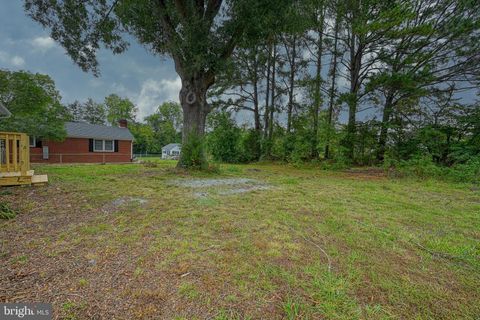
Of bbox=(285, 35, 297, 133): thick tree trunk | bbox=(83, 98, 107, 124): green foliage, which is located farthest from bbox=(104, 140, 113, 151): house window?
bbox=(83, 98, 107, 124): green foliage

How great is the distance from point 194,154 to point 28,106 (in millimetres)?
13824

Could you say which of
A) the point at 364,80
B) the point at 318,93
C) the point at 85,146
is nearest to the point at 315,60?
the point at 318,93

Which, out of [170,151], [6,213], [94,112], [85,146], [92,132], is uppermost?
[94,112]

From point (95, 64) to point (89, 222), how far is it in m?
8.12

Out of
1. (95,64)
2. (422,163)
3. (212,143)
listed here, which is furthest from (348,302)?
(212,143)

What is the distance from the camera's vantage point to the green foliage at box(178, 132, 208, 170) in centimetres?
753

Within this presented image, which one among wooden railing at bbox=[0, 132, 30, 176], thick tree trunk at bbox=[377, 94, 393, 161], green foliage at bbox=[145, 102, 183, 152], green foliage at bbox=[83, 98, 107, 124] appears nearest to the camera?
wooden railing at bbox=[0, 132, 30, 176]

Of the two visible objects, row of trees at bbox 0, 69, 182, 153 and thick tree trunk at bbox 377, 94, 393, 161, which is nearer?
thick tree trunk at bbox 377, 94, 393, 161

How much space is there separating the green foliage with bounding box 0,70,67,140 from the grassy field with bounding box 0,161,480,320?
36.4 feet

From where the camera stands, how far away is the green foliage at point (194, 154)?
7.53 metres

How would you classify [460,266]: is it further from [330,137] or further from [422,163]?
[330,137]

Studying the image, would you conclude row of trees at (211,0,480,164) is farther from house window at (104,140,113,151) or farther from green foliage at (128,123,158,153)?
green foliage at (128,123,158,153)

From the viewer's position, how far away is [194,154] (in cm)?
756

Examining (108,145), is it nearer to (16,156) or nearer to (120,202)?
(16,156)
